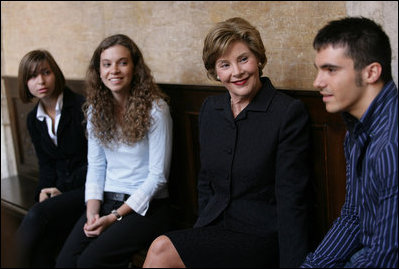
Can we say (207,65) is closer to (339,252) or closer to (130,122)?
(130,122)

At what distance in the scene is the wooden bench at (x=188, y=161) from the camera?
8.75 ft

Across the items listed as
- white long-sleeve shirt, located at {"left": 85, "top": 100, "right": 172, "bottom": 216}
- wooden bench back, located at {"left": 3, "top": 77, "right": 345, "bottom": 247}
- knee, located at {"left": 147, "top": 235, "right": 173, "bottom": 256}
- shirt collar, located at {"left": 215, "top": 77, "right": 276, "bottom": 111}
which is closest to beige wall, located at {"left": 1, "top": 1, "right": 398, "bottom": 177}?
wooden bench back, located at {"left": 3, "top": 77, "right": 345, "bottom": 247}

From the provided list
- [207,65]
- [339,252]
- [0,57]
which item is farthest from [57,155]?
[339,252]

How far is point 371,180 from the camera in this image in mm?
1950

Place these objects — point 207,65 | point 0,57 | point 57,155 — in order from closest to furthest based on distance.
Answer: point 207,65, point 57,155, point 0,57

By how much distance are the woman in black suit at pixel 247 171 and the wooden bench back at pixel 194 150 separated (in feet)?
0.61

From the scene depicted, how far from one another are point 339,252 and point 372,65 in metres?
0.74

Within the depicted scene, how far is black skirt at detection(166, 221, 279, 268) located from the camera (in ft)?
8.00

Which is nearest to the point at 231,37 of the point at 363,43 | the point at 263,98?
the point at 263,98

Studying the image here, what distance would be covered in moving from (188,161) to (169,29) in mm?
870

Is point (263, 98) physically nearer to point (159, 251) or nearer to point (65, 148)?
point (159, 251)

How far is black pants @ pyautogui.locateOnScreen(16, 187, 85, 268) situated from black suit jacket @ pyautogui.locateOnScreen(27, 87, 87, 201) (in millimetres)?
139

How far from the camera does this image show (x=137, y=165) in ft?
10.5

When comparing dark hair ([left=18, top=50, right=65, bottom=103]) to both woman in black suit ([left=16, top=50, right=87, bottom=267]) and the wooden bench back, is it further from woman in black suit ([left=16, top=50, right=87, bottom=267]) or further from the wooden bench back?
the wooden bench back
